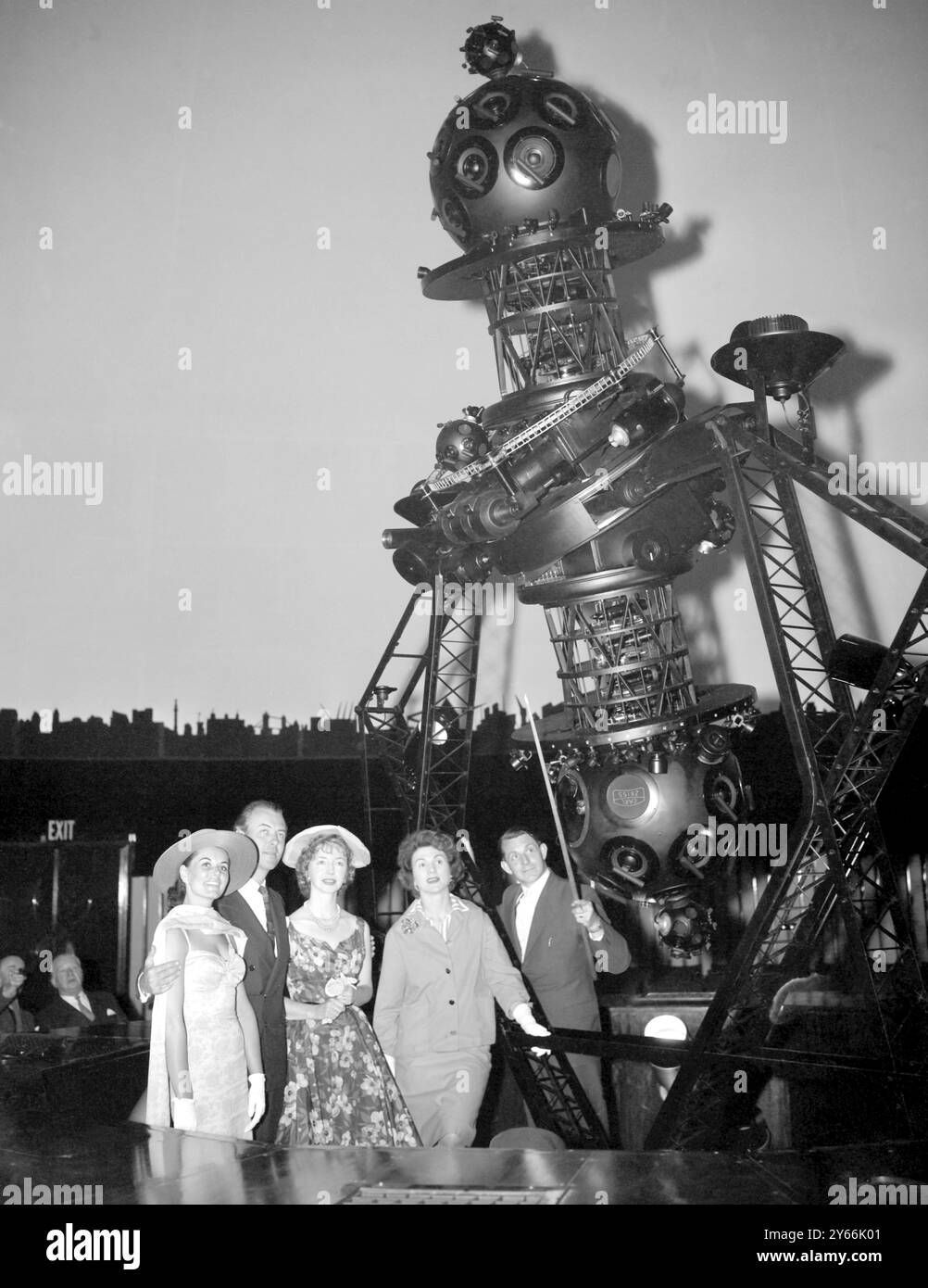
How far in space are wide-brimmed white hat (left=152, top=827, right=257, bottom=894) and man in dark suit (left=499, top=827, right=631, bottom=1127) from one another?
5.98 feet

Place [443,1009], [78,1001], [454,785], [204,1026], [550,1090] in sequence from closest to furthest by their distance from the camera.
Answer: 1. [204,1026]
2. [443,1009]
3. [550,1090]
4. [78,1001]
5. [454,785]

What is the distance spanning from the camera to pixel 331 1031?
635 centimetres

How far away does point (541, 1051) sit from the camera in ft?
28.1

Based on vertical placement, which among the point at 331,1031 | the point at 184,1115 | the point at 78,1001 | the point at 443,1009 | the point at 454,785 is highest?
the point at 454,785

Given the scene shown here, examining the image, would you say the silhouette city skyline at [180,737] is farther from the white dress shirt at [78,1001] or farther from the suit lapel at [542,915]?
the suit lapel at [542,915]

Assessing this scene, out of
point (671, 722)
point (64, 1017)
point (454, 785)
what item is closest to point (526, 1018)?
point (671, 722)

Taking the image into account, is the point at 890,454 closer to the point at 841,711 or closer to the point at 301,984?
the point at 841,711

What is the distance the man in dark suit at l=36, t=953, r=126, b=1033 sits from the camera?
10.5 metres

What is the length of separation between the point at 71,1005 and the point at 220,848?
214 inches

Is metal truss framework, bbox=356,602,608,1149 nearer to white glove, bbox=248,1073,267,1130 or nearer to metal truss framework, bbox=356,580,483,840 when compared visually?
metal truss framework, bbox=356,580,483,840

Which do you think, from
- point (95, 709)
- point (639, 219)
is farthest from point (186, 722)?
point (639, 219)

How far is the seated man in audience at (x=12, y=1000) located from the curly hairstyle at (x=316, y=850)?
528 centimetres

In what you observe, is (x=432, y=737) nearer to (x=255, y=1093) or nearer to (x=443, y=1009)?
(x=443, y=1009)

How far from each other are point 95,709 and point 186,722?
48.3 inches
